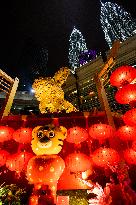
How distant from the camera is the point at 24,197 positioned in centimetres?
571

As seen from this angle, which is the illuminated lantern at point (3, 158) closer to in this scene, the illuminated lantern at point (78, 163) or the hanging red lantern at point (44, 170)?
the hanging red lantern at point (44, 170)

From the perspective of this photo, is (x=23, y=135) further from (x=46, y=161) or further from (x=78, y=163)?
(x=78, y=163)

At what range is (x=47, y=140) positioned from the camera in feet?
19.7

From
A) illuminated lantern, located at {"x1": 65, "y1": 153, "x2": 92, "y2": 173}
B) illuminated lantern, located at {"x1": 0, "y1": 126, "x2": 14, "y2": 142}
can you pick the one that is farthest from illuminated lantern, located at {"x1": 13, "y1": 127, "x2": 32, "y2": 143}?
illuminated lantern, located at {"x1": 65, "y1": 153, "x2": 92, "y2": 173}

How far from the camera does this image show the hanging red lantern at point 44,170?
559 centimetres

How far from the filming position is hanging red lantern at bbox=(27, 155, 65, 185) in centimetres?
559

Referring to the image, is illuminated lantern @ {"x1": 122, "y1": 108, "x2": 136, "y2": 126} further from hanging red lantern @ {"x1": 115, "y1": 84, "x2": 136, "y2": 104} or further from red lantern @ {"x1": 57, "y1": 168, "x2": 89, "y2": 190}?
red lantern @ {"x1": 57, "y1": 168, "x2": 89, "y2": 190}

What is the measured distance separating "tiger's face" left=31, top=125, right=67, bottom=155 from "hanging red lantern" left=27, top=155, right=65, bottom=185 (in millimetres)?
230

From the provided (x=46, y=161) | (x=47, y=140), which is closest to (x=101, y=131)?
(x=47, y=140)

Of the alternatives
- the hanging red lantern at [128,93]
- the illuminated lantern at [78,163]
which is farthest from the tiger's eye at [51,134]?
the hanging red lantern at [128,93]

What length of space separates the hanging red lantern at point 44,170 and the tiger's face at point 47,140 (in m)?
0.23

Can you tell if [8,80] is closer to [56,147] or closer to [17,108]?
[56,147]

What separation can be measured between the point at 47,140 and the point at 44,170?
755 millimetres

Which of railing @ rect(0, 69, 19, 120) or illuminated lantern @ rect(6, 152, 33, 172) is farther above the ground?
railing @ rect(0, 69, 19, 120)
